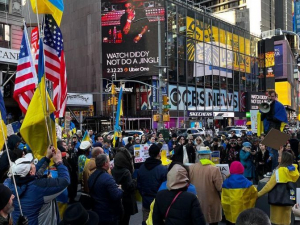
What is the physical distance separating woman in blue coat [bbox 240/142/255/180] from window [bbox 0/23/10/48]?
2357 cm

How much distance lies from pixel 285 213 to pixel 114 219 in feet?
9.45

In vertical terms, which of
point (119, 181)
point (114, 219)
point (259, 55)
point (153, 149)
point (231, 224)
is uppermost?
point (259, 55)

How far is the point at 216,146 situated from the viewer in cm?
1297

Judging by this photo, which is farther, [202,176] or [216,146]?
[216,146]

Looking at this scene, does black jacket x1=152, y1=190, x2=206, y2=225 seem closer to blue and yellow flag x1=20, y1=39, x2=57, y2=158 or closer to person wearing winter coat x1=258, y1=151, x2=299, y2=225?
blue and yellow flag x1=20, y1=39, x2=57, y2=158

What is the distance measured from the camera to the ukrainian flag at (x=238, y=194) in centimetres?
575

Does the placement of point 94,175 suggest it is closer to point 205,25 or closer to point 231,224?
point 231,224

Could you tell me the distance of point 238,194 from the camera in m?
5.77

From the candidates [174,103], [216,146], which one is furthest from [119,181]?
[174,103]

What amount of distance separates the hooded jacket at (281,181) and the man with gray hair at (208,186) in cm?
86

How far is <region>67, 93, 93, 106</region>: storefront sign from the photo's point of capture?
1347 inches

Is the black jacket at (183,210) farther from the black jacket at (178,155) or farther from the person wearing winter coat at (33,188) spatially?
the black jacket at (178,155)

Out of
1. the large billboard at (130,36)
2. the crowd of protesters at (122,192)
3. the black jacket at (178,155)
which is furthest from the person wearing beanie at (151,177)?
the large billboard at (130,36)

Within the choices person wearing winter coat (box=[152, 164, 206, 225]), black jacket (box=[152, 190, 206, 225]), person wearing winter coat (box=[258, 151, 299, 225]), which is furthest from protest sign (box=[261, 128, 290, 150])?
black jacket (box=[152, 190, 206, 225])
